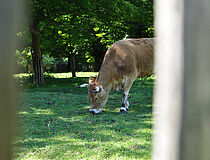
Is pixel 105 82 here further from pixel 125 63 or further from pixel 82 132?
pixel 82 132

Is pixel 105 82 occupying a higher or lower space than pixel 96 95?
higher

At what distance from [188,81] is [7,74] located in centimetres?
59

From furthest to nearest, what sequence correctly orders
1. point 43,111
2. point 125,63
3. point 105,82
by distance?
point 43,111
point 125,63
point 105,82

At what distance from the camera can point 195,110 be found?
941 millimetres

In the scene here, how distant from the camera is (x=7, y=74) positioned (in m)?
0.82

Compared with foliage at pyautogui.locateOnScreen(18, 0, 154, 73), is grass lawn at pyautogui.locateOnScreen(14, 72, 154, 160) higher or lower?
lower

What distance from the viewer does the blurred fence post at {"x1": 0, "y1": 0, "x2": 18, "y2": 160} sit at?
0.80m

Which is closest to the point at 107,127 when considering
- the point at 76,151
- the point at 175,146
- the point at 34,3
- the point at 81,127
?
the point at 81,127

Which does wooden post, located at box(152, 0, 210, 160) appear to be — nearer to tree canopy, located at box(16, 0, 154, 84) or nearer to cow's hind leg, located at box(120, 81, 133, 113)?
cow's hind leg, located at box(120, 81, 133, 113)

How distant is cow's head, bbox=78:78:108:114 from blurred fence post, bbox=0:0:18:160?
7703mm

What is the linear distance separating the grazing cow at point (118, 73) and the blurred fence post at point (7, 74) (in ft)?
25.3

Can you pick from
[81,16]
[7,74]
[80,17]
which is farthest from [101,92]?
[80,17]

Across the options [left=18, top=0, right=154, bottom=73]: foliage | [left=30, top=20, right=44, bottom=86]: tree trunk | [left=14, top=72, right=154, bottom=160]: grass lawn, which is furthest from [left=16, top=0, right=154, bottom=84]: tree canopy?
[left=14, top=72, right=154, bottom=160]: grass lawn

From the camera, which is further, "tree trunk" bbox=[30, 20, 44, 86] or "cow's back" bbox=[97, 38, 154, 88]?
"tree trunk" bbox=[30, 20, 44, 86]
